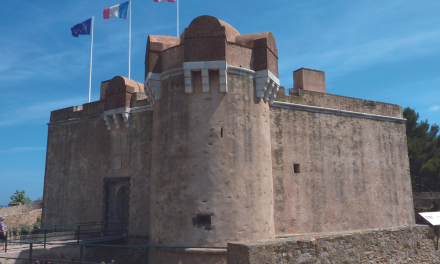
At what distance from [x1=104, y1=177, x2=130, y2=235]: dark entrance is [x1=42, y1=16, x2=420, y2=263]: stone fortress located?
49 mm

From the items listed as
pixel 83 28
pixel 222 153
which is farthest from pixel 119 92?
pixel 83 28

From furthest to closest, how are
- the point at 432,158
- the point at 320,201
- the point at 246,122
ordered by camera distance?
1. the point at 432,158
2. the point at 320,201
3. the point at 246,122

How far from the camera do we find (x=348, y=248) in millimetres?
7559

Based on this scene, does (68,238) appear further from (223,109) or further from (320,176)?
(320,176)

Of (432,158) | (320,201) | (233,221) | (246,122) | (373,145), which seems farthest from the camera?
(432,158)

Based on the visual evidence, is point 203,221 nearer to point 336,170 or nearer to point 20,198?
point 336,170

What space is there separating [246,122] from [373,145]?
28.4ft

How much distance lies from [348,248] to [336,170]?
28.3 feet

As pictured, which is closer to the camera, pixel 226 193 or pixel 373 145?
pixel 226 193

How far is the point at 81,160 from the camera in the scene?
56.9ft

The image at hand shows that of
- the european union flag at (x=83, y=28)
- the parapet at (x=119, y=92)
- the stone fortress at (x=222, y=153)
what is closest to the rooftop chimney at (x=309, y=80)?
the stone fortress at (x=222, y=153)

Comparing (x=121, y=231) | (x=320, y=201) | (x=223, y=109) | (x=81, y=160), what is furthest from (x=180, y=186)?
(x=81, y=160)

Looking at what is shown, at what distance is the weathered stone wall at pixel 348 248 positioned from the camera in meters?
6.42

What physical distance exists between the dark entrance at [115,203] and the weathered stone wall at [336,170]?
6.95 meters
